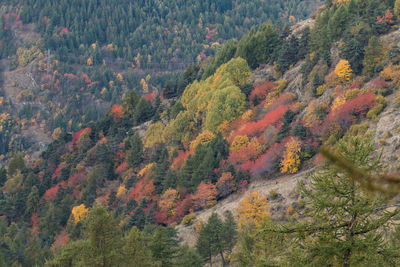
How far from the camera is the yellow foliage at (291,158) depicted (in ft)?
214

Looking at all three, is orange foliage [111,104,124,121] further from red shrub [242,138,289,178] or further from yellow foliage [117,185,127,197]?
red shrub [242,138,289,178]

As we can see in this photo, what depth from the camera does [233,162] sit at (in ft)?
250

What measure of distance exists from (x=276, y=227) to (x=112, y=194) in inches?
3246

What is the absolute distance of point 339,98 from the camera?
68688 mm

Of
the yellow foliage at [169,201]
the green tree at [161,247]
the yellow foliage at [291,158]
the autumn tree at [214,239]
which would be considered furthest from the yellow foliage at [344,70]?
the green tree at [161,247]

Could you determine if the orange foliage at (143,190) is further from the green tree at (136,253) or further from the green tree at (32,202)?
the green tree at (136,253)

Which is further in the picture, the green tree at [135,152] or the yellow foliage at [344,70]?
the green tree at [135,152]

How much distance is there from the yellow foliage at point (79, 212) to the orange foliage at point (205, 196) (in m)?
29.8

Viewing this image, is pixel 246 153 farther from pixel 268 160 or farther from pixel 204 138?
pixel 204 138

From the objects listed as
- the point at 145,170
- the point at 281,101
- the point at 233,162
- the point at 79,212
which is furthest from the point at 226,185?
the point at 79,212

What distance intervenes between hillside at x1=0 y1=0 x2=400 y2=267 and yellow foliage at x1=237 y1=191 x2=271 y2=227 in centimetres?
18

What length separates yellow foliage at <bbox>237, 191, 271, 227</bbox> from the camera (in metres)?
56.4

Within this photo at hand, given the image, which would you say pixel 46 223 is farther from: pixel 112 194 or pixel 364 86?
pixel 364 86

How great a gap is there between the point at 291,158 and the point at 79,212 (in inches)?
1923
